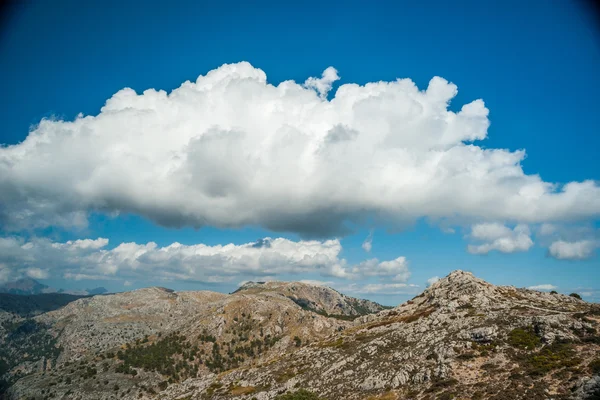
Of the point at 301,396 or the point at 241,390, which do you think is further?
the point at 241,390

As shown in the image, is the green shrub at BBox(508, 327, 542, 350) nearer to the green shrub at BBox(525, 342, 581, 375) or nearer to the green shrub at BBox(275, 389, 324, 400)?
the green shrub at BBox(525, 342, 581, 375)

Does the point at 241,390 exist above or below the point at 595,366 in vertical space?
below

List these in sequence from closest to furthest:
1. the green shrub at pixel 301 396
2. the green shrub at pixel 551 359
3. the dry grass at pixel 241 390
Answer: the green shrub at pixel 551 359
the green shrub at pixel 301 396
the dry grass at pixel 241 390

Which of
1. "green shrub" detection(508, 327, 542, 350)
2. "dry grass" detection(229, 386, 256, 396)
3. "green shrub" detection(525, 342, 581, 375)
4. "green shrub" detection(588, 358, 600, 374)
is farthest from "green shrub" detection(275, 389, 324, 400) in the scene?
"green shrub" detection(588, 358, 600, 374)

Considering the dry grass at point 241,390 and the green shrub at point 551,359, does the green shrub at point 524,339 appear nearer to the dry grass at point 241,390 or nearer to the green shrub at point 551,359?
the green shrub at point 551,359

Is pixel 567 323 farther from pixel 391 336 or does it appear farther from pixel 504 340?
pixel 391 336

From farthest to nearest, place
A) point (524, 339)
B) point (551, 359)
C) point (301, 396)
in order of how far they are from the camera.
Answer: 1. point (301, 396)
2. point (524, 339)
3. point (551, 359)

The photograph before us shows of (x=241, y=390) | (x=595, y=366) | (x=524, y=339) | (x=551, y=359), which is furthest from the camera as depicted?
(x=241, y=390)

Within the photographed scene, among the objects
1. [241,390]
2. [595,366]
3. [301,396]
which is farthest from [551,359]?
[241,390]

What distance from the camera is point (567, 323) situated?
66.8 metres

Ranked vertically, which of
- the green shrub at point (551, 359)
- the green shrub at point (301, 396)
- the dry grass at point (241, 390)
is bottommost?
the dry grass at point (241, 390)

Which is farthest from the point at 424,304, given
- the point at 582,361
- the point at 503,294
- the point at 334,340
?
the point at 582,361

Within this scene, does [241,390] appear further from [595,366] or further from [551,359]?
[595,366]

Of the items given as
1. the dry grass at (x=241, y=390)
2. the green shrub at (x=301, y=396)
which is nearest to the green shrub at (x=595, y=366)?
the green shrub at (x=301, y=396)
